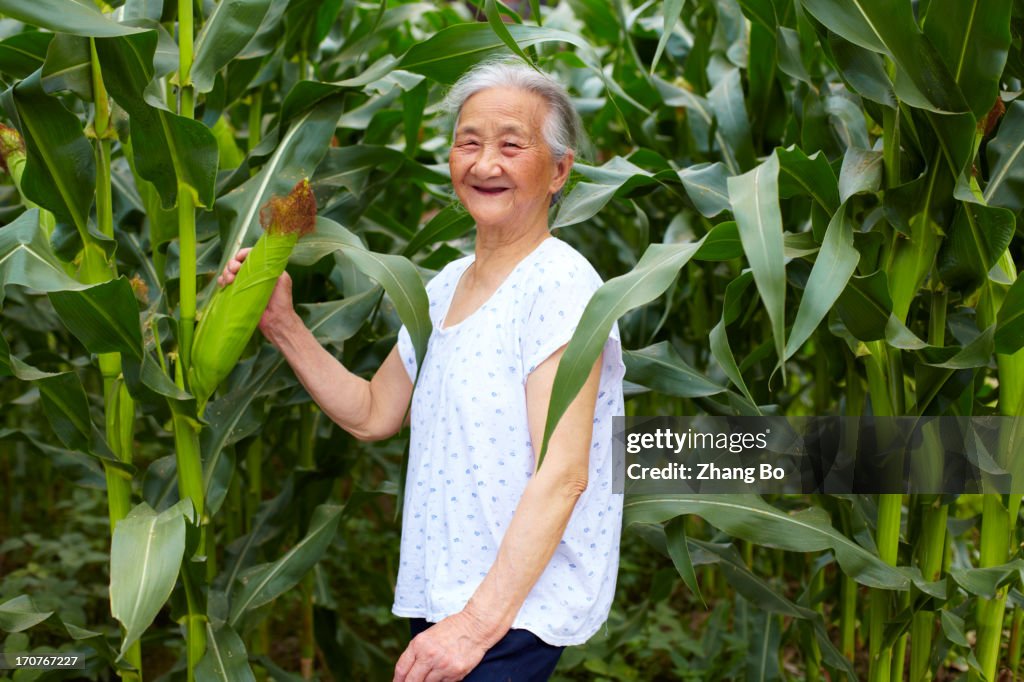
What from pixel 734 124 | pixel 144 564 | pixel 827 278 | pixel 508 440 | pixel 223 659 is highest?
pixel 734 124

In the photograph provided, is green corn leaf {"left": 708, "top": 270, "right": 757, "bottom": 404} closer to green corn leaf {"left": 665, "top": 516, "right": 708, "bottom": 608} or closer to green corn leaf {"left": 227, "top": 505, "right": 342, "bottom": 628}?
green corn leaf {"left": 665, "top": 516, "right": 708, "bottom": 608}

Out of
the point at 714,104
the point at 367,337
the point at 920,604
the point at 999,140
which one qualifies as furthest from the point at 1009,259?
the point at 367,337

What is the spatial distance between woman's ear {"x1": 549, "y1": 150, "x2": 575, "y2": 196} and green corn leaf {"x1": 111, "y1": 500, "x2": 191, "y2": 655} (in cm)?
80

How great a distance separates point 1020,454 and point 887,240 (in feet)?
1.44

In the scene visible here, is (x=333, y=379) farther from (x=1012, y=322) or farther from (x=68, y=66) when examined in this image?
(x=1012, y=322)

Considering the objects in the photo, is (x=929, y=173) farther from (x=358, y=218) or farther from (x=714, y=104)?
(x=358, y=218)

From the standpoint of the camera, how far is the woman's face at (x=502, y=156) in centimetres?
158

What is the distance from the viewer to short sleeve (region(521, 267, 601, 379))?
1492 millimetres

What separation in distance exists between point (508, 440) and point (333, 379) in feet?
1.36

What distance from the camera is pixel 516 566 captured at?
146cm

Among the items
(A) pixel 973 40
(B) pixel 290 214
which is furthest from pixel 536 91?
(A) pixel 973 40

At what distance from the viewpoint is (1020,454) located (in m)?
1.74

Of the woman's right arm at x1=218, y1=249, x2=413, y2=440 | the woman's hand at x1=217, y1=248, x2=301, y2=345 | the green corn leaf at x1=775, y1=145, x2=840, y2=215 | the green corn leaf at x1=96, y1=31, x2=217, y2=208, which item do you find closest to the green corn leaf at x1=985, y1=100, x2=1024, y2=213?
the green corn leaf at x1=775, y1=145, x2=840, y2=215

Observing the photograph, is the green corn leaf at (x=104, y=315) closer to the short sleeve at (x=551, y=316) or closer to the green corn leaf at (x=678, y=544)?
the short sleeve at (x=551, y=316)
